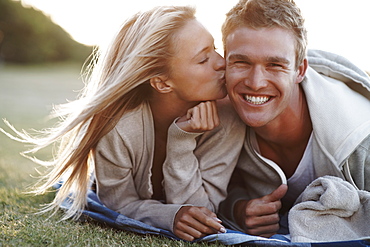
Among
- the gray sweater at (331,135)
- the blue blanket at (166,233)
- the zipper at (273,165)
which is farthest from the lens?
the zipper at (273,165)

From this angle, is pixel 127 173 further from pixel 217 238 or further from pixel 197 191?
pixel 217 238

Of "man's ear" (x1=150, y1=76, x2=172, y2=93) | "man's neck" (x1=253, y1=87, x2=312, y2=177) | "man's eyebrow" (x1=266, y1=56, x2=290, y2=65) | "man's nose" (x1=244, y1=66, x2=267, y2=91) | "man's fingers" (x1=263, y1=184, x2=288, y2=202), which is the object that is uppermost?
"man's eyebrow" (x1=266, y1=56, x2=290, y2=65)

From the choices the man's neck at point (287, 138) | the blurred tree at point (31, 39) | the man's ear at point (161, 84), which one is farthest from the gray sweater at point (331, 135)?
the blurred tree at point (31, 39)

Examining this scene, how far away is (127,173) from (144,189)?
16 centimetres

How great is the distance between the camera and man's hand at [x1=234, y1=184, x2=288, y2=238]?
8.84ft

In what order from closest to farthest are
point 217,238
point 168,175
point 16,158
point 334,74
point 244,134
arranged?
1. point 217,238
2. point 168,175
3. point 244,134
4. point 334,74
5. point 16,158

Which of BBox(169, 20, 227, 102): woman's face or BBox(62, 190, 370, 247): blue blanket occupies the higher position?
BBox(169, 20, 227, 102): woman's face

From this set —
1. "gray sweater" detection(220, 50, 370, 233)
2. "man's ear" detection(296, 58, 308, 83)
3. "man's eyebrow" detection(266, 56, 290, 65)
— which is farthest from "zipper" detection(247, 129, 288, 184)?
"man's eyebrow" detection(266, 56, 290, 65)

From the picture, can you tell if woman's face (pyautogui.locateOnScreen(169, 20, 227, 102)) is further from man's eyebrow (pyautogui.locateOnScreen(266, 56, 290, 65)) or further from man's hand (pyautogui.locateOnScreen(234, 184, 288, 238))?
man's hand (pyautogui.locateOnScreen(234, 184, 288, 238))

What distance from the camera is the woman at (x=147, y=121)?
2771 mm

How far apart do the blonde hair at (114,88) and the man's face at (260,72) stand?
0.39 m

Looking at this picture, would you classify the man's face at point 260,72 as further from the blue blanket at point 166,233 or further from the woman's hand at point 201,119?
the blue blanket at point 166,233

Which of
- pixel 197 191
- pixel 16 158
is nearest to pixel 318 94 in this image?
pixel 197 191

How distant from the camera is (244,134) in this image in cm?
300
